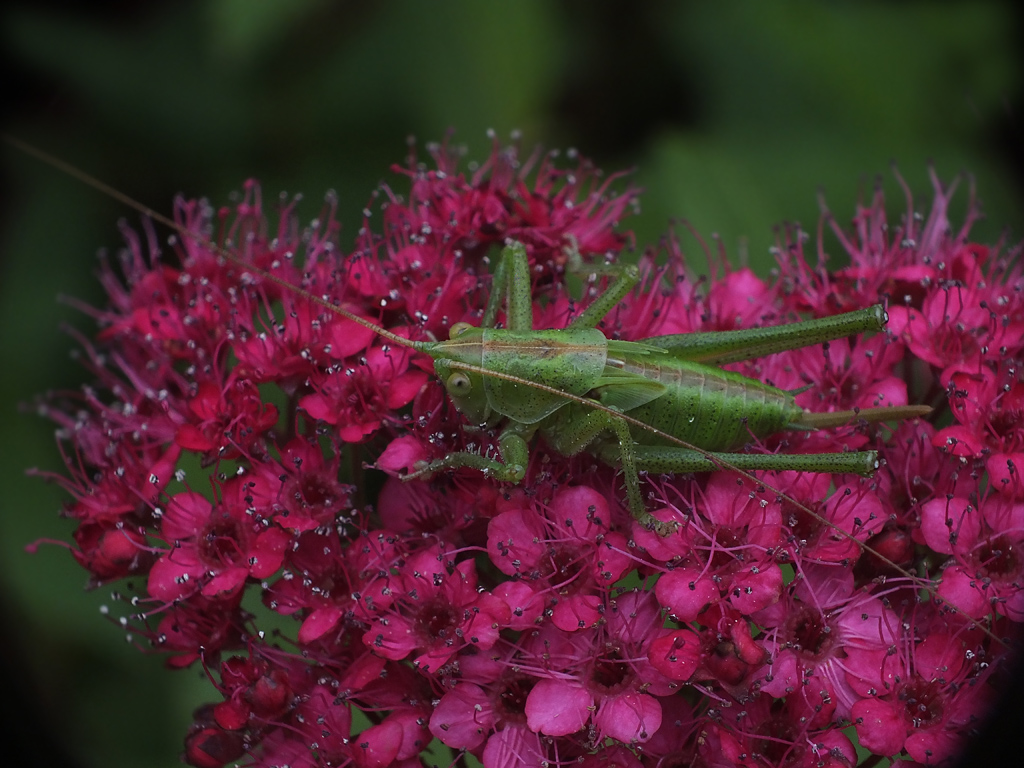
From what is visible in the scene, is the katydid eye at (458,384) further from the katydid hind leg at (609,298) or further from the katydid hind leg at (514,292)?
the katydid hind leg at (609,298)

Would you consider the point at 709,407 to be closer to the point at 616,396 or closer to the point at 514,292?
the point at 616,396

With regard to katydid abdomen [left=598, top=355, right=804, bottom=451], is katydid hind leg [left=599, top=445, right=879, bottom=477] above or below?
below

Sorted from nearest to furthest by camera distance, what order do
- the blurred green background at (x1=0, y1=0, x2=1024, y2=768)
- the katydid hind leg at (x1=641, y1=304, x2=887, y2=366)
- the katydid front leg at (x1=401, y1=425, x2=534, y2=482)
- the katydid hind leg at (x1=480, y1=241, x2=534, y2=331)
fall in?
the katydid front leg at (x1=401, y1=425, x2=534, y2=482) < the katydid hind leg at (x1=641, y1=304, x2=887, y2=366) < the katydid hind leg at (x1=480, y1=241, x2=534, y2=331) < the blurred green background at (x1=0, y1=0, x2=1024, y2=768)

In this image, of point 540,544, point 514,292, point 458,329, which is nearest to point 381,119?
point 514,292

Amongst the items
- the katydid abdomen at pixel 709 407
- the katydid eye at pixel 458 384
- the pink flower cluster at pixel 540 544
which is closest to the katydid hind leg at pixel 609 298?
the pink flower cluster at pixel 540 544

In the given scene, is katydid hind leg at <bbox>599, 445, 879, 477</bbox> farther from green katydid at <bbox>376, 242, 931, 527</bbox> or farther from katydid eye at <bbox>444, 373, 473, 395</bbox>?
katydid eye at <bbox>444, 373, 473, 395</bbox>

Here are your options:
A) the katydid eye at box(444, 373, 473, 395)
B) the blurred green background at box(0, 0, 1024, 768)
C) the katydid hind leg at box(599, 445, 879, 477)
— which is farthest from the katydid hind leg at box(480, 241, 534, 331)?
the blurred green background at box(0, 0, 1024, 768)

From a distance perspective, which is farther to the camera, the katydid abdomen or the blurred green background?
the blurred green background

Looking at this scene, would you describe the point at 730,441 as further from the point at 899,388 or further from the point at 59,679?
the point at 59,679

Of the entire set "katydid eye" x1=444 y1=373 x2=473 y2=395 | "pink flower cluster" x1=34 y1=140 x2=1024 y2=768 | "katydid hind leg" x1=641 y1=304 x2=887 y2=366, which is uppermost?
"katydid eye" x1=444 y1=373 x2=473 y2=395
